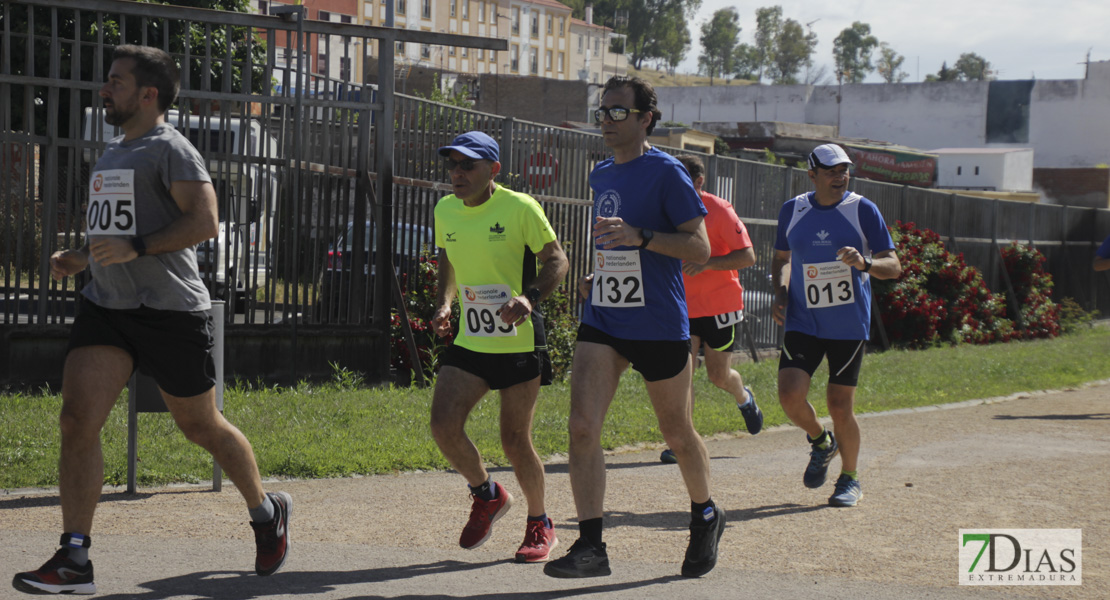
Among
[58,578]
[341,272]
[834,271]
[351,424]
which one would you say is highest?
[834,271]

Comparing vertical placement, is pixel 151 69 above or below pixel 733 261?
above

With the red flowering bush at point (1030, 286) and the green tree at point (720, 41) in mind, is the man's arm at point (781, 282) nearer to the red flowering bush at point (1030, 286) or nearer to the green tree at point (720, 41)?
the red flowering bush at point (1030, 286)

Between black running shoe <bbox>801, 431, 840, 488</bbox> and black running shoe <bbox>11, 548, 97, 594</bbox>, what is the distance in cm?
409

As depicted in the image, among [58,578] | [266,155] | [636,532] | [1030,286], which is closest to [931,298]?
[1030,286]

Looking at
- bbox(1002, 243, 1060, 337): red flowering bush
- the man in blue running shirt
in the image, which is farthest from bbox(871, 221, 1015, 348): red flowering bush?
the man in blue running shirt

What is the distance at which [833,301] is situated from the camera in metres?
7.01

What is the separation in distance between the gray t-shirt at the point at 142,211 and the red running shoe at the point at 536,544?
1.76m

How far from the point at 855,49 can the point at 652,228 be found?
535ft

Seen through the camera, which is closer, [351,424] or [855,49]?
[351,424]

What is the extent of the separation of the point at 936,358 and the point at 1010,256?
765 cm

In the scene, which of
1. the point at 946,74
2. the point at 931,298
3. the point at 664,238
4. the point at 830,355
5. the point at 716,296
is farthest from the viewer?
the point at 946,74

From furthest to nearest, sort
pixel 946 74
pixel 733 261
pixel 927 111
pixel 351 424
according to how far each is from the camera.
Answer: pixel 946 74
pixel 927 111
pixel 351 424
pixel 733 261

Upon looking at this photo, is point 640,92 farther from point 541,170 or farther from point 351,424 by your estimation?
point 541,170

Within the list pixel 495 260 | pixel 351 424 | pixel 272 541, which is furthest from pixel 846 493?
pixel 351 424
